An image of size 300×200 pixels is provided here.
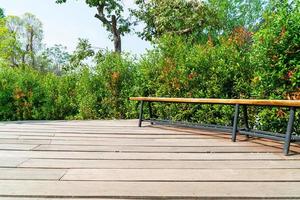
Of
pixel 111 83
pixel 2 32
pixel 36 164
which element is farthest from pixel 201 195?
pixel 2 32

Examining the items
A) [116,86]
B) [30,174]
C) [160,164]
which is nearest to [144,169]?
[160,164]

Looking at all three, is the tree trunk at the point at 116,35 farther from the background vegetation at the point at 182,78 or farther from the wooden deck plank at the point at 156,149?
the wooden deck plank at the point at 156,149

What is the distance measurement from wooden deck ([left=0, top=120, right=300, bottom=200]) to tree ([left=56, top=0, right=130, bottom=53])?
15024 mm

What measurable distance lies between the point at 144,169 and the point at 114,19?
55.9 ft

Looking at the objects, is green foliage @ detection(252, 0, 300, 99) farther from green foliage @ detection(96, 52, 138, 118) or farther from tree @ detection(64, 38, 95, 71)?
tree @ detection(64, 38, 95, 71)

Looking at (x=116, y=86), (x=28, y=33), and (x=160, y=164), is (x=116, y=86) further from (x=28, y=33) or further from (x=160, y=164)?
(x=28, y=33)

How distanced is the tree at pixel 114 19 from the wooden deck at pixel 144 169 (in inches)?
592

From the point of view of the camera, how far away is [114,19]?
61.4 ft

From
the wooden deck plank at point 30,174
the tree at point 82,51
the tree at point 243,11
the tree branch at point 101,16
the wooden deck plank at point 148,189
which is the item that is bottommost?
the wooden deck plank at point 30,174

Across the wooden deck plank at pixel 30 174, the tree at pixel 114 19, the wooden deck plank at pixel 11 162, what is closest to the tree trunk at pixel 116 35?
the tree at pixel 114 19

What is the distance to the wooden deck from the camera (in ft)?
6.44

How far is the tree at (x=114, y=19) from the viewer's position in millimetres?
18125

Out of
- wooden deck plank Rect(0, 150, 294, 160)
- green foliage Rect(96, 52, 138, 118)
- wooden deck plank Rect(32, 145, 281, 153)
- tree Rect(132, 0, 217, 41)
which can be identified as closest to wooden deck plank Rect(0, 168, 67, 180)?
wooden deck plank Rect(0, 150, 294, 160)

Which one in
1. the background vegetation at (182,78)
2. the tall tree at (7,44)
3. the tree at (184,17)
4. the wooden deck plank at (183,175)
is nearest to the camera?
the wooden deck plank at (183,175)
